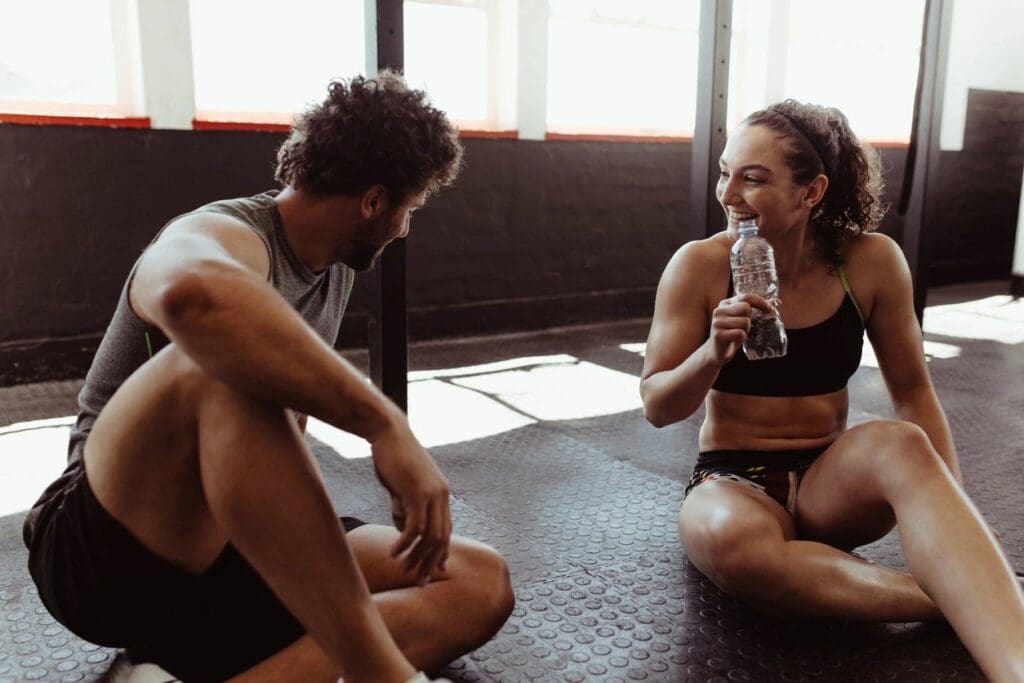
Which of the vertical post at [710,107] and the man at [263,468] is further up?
the vertical post at [710,107]

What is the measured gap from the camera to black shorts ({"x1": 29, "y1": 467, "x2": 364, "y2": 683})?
116 centimetres

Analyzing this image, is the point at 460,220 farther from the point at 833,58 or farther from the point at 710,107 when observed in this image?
the point at 833,58

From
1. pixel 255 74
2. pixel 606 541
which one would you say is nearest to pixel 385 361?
pixel 606 541

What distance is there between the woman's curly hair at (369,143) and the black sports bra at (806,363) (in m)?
0.73

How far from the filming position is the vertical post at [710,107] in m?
3.05

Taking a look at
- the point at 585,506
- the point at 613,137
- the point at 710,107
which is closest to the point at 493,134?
the point at 613,137

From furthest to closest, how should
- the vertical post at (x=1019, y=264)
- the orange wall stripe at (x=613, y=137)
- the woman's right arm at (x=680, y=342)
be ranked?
the vertical post at (x=1019, y=264) < the orange wall stripe at (x=613, y=137) < the woman's right arm at (x=680, y=342)

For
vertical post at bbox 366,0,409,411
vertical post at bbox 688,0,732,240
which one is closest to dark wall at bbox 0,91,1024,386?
vertical post at bbox 366,0,409,411

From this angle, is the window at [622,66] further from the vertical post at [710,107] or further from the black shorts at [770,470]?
the black shorts at [770,470]

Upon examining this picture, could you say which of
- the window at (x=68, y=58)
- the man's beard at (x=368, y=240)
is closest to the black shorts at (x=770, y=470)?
the man's beard at (x=368, y=240)

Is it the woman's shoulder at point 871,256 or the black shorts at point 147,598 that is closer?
the black shorts at point 147,598

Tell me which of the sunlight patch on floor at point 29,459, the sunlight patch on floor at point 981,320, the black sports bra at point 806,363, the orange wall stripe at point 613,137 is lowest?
the sunlight patch on floor at point 981,320

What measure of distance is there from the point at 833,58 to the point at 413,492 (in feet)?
20.7

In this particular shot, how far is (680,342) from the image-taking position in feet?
5.91
